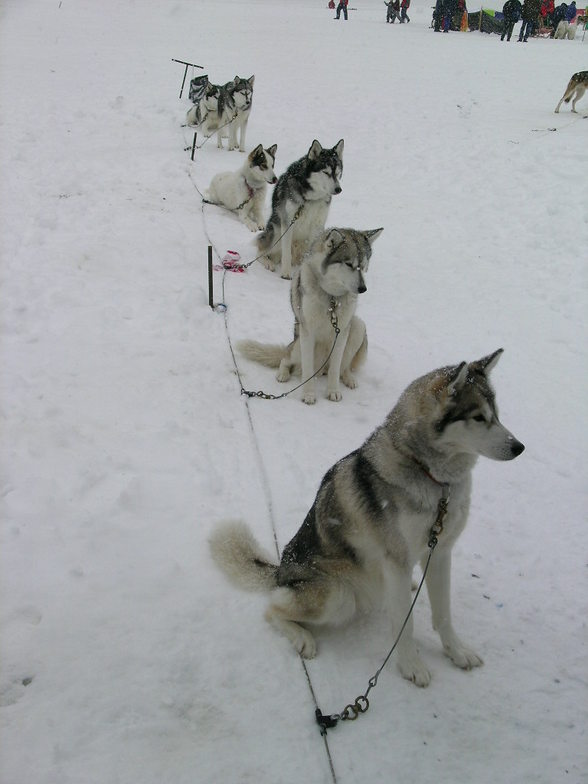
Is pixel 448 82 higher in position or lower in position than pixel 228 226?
higher

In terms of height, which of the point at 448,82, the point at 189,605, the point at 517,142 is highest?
the point at 448,82

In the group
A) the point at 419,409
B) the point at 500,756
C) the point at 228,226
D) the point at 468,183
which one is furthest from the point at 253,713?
the point at 468,183

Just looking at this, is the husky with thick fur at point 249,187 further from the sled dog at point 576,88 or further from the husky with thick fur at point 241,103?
the sled dog at point 576,88

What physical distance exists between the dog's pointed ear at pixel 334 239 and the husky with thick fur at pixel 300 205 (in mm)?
2684

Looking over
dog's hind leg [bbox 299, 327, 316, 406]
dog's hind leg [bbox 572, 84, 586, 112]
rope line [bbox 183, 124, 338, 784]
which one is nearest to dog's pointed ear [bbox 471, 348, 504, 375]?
rope line [bbox 183, 124, 338, 784]

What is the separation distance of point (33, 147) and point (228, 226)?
4.63 metres

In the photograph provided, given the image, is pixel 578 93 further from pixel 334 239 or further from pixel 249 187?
pixel 334 239

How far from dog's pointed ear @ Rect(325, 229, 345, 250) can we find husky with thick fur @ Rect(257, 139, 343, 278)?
8.81ft

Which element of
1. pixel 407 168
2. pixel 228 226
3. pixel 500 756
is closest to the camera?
pixel 500 756

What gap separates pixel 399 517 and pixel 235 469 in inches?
68.5

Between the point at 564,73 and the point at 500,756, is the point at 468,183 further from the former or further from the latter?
the point at 564,73

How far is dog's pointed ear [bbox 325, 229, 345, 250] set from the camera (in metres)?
4.53

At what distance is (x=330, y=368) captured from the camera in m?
5.04

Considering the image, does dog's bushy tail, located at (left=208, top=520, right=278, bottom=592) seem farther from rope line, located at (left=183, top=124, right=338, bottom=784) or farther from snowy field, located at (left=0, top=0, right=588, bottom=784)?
rope line, located at (left=183, top=124, right=338, bottom=784)
